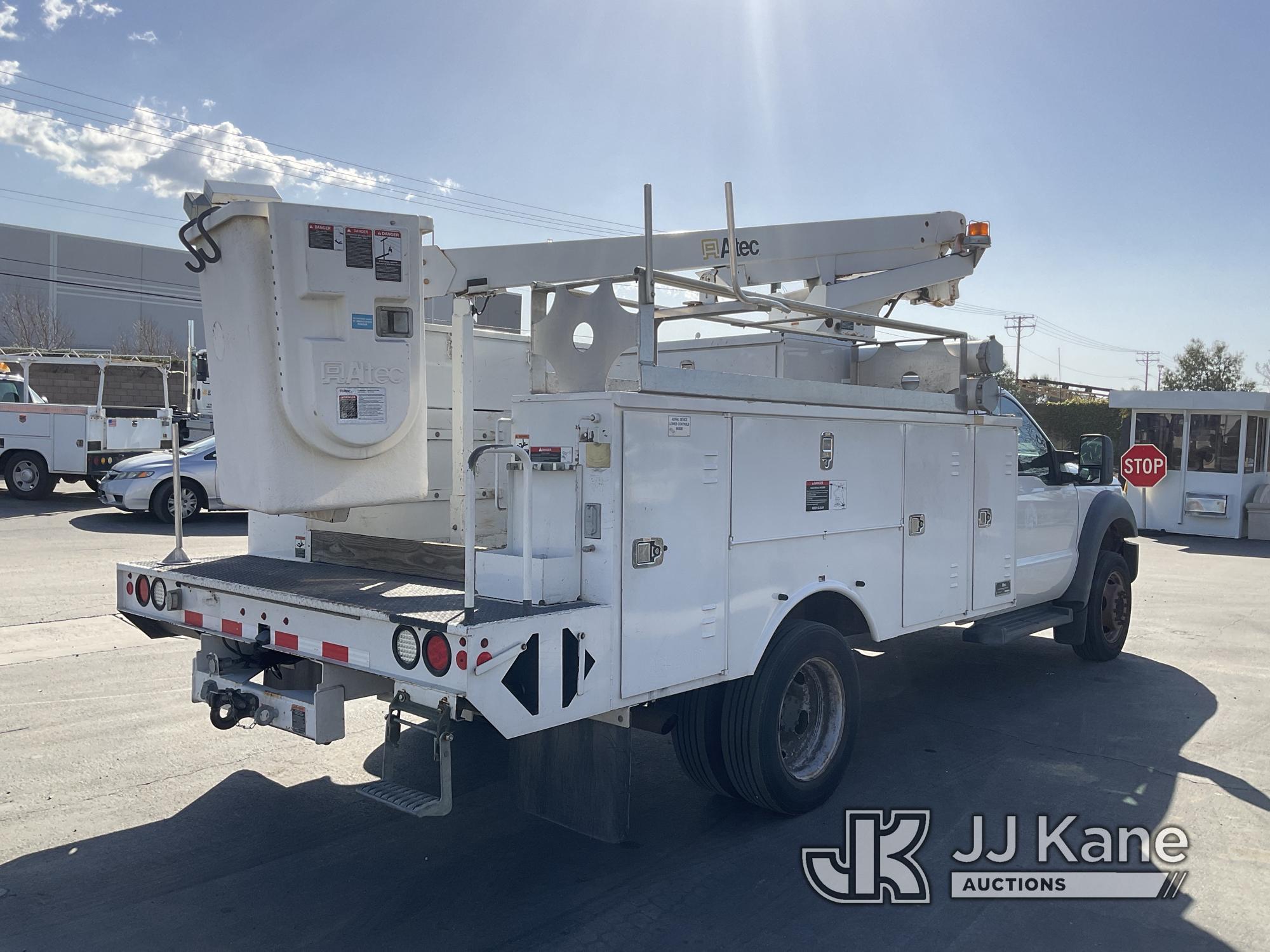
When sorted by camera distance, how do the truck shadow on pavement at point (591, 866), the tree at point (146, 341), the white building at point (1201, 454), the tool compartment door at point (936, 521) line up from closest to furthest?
1. the truck shadow on pavement at point (591, 866)
2. the tool compartment door at point (936, 521)
3. the white building at point (1201, 454)
4. the tree at point (146, 341)

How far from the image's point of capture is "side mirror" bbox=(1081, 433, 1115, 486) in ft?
25.6

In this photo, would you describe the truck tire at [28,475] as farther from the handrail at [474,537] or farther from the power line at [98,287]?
the power line at [98,287]

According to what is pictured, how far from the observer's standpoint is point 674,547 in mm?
4062

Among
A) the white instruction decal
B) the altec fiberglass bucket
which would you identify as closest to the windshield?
the altec fiberglass bucket

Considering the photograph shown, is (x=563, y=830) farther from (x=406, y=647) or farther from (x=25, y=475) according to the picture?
(x=25, y=475)

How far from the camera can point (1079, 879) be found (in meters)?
4.27

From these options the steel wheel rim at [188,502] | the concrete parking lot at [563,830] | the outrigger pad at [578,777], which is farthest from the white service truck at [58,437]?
the outrigger pad at [578,777]

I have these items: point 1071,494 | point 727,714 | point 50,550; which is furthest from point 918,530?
point 50,550

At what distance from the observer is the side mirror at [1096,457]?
779 cm

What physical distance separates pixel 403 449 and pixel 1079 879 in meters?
3.43

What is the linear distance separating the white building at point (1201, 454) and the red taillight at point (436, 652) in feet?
56.9

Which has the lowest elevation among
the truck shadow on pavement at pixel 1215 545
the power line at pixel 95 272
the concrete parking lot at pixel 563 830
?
the concrete parking lot at pixel 563 830

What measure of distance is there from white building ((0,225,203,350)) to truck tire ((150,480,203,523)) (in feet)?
119

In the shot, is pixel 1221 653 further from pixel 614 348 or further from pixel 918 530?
pixel 614 348
